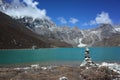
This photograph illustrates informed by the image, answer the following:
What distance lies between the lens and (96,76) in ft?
89.1

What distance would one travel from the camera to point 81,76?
29391 millimetres

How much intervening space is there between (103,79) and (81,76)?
3171mm

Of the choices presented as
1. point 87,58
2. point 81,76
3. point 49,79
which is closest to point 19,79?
point 49,79

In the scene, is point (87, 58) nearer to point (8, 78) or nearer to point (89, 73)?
point (89, 73)

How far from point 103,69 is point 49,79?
284 inches

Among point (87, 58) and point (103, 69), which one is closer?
point (103, 69)

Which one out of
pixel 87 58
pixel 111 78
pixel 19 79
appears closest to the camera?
pixel 19 79

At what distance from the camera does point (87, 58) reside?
152 feet

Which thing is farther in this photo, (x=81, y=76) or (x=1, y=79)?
(x=81, y=76)

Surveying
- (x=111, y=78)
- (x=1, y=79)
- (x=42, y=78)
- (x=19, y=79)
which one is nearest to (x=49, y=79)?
(x=42, y=78)

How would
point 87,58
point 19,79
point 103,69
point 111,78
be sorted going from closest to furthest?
1. point 19,79
2. point 111,78
3. point 103,69
4. point 87,58

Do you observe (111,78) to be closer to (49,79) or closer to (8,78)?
(49,79)

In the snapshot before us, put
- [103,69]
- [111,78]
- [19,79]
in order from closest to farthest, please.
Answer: [19,79]
[111,78]
[103,69]

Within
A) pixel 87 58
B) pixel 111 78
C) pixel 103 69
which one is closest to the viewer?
pixel 111 78
